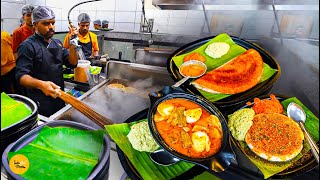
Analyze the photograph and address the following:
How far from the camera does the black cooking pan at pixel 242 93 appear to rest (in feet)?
3.76

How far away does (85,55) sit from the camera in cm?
144

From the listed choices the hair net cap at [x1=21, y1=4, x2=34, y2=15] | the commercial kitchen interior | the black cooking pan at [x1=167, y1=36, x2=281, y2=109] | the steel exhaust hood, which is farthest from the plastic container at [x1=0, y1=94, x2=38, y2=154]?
the steel exhaust hood

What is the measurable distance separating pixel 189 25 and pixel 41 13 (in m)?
0.96

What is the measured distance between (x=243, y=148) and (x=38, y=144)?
935 mm

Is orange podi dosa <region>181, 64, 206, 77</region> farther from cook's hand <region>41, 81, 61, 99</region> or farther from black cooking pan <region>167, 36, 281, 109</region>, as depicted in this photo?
cook's hand <region>41, 81, 61, 99</region>

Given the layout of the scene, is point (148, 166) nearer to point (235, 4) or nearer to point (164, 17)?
point (164, 17)

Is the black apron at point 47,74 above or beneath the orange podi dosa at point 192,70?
beneath

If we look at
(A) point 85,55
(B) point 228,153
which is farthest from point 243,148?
(A) point 85,55

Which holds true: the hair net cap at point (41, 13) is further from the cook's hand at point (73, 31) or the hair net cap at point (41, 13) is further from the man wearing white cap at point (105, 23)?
the man wearing white cap at point (105, 23)

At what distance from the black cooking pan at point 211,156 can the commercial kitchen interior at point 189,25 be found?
Result: 539 mm

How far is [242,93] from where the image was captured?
3.89 feet

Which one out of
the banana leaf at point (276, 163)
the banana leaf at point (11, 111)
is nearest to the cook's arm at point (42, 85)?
the banana leaf at point (11, 111)

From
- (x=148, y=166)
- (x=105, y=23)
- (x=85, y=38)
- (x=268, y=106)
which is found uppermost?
(x=105, y=23)

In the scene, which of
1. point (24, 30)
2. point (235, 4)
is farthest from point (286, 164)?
point (24, 30)
